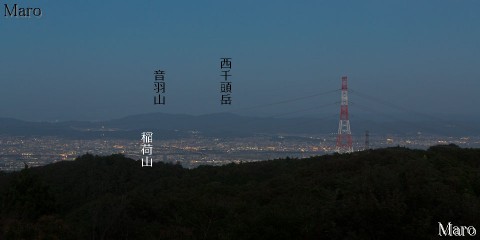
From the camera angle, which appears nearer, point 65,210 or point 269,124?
point 65,210

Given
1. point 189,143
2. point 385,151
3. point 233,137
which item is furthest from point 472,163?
point 233,137

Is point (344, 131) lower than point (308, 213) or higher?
higher

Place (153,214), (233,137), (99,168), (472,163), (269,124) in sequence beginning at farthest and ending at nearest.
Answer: (269,124) < (233,137) < (99,168) < (472,163) < (153,214)

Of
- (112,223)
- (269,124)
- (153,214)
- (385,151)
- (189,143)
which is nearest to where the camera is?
(112,223)

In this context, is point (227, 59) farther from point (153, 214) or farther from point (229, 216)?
point (229, 216)

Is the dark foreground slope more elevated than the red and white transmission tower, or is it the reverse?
the red and white transmission tower

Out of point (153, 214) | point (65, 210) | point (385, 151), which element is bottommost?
point (65, 210)

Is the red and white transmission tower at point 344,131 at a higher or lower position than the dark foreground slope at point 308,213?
higher

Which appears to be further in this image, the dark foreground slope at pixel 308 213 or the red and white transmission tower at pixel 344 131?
the red and white transmission tower at pixel 344 131

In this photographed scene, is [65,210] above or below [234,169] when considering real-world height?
below

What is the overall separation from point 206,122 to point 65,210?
52.0 meters

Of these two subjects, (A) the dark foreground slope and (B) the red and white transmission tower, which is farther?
(B) the red and white transmission tower

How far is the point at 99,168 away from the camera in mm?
35031

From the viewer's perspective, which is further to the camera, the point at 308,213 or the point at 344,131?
the point at 344,131
